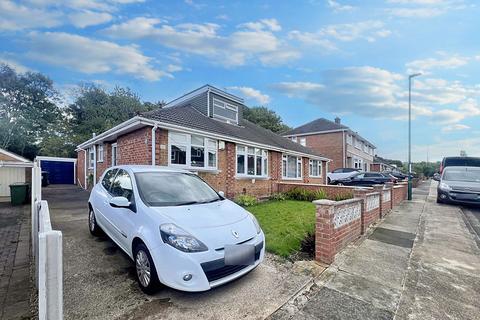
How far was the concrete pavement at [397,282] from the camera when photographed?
114 inches

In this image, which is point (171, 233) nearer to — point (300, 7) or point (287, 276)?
point (287, 276)

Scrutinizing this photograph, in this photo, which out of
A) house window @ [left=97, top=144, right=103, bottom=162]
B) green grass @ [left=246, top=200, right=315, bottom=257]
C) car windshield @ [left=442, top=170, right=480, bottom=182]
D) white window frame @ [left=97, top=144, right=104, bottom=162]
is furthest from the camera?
house window @ [left=97, top=144, right=103, bottom=162]

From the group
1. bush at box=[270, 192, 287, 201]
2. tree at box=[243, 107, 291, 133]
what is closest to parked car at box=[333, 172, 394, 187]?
bush at box=[270, 192, 287, 201]

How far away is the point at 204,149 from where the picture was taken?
392 inches

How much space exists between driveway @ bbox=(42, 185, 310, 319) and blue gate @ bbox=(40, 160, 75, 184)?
21584 millimetres

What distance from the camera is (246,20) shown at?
9234 millimetres

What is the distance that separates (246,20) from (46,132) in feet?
108

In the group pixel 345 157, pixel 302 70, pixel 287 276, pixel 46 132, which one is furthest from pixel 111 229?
pixel 46 132

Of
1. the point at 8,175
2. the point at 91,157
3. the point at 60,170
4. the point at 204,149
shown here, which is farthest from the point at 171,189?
the point at 60,170

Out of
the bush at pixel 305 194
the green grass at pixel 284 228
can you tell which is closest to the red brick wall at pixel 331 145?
the bush at pixel 305 194

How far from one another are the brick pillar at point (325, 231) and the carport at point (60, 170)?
24.1m

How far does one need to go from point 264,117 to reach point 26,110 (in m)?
31.9

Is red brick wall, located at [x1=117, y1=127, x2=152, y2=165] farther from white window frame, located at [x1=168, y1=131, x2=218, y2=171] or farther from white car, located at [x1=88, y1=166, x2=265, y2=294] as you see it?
white car, located at [x1=88, y1=166, x2=265, y2=294]

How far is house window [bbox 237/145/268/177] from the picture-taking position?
11.8 meters
